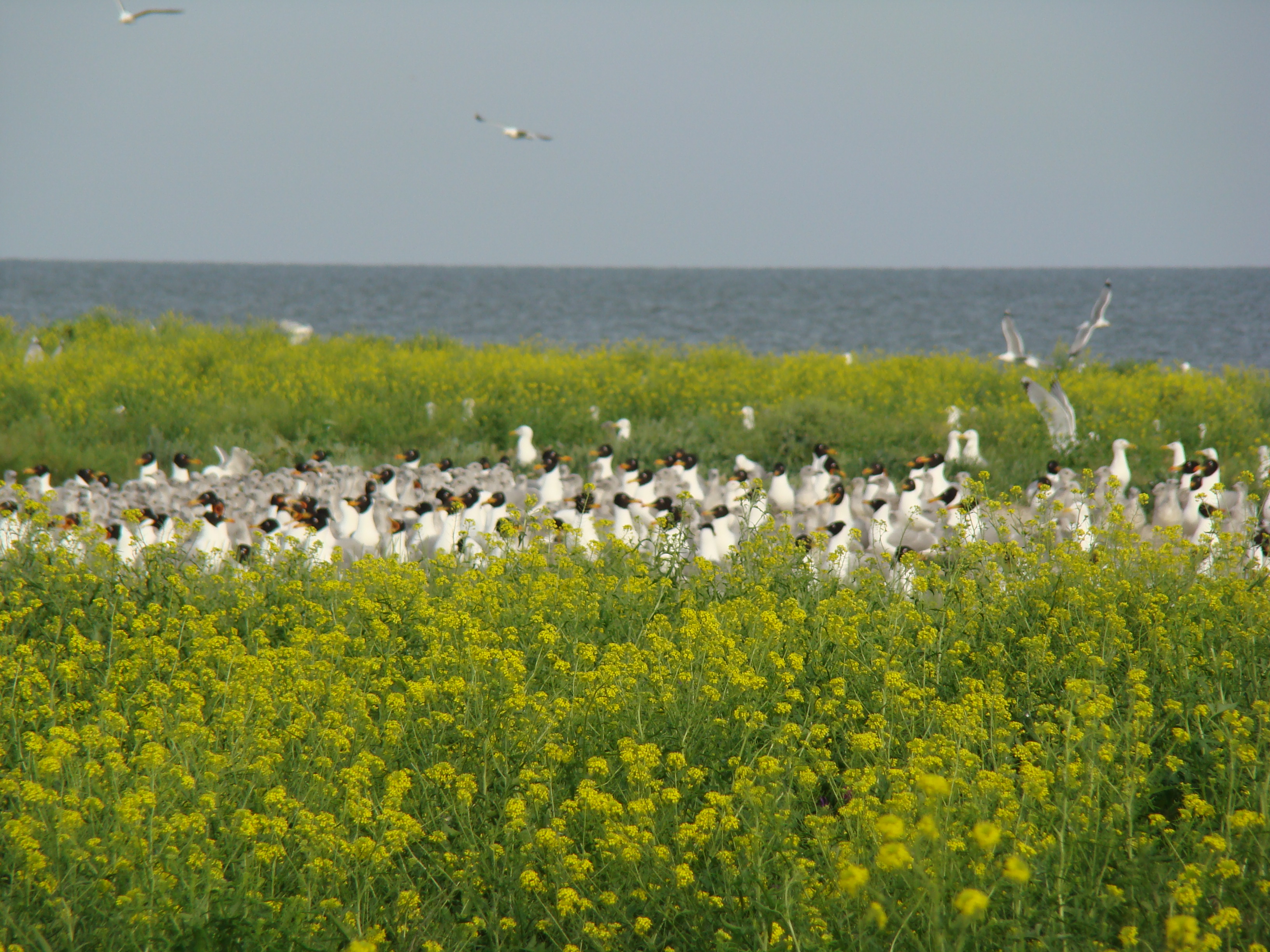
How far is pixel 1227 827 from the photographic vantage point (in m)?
3.04

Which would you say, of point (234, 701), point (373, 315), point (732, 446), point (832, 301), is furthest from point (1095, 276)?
point (234, 701)

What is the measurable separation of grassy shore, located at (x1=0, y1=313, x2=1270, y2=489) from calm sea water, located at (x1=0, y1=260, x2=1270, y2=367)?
930cm

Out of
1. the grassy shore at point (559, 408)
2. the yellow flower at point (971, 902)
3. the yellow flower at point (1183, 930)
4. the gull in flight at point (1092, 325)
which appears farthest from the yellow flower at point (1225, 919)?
the gull in flight at point (1092, 325)

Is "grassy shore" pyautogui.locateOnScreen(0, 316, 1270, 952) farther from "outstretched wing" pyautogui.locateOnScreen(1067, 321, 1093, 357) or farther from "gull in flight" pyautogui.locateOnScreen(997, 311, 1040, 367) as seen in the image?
"gull in flight" pyautogui.locateOnScreen(997, 311, 1040, 367)

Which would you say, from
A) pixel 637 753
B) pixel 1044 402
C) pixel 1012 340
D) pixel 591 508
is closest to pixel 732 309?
pixel 1012 340

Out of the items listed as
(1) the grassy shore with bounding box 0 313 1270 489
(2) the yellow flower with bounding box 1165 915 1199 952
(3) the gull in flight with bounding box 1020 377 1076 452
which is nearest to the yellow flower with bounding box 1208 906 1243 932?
(2) the yellow flower with bounding box 1165 915 1199 952

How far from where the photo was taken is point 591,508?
925 centimetres

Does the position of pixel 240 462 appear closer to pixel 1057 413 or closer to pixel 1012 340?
pixel 1057 413

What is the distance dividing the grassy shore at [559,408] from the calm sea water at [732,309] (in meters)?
9.30

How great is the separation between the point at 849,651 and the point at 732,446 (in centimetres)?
808

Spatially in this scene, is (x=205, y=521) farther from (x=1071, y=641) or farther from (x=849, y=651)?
(x=1071, y=641)

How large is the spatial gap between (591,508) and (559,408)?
469 centimetres

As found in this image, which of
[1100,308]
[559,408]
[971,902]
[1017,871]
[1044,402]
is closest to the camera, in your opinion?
[971,902]

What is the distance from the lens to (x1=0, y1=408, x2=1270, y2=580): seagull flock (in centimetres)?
681
